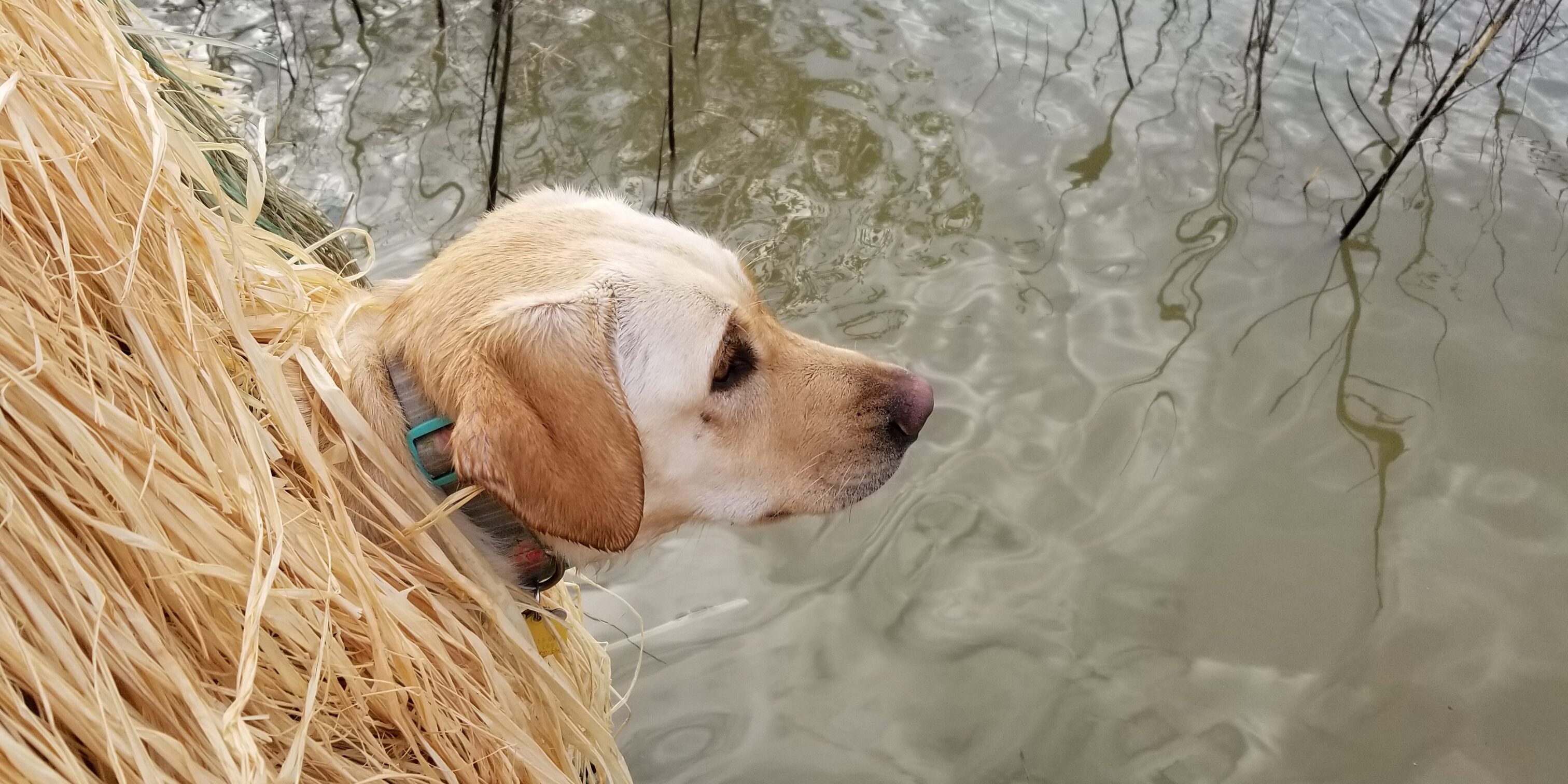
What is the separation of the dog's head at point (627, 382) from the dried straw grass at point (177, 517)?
232 mm

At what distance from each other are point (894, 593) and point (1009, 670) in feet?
1.57

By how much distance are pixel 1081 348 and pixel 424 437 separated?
305cm

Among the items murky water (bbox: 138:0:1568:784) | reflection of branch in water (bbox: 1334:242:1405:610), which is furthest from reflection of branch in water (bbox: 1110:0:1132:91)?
reflection of branch in water (bbox: 1334:242:1405:610)

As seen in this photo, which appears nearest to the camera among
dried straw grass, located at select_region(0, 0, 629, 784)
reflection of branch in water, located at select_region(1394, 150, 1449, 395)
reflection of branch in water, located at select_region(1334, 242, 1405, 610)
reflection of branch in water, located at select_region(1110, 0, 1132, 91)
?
dried straw grass, located at select_region(0, 0, 629, 784)

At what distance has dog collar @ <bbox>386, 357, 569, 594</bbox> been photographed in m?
1.80

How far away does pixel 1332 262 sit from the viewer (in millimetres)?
4293

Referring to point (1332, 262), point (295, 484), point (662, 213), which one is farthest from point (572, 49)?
point (295, 484)

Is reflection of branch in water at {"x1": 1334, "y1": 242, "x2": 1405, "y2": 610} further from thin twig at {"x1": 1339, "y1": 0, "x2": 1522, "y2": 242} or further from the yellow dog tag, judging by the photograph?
the yellow dog tag

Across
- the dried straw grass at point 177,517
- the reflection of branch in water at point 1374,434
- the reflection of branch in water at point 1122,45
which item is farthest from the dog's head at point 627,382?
the reflection of branch in water at point 1122,45

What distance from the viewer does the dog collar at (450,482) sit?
1801mm

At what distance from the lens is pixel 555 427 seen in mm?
1796

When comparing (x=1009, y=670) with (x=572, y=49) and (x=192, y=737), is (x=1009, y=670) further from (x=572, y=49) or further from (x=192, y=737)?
(x=572, y=49)

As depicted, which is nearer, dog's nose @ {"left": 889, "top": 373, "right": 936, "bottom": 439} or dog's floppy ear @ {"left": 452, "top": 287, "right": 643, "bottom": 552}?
dog's floppy ear @ {"left": 452, "top": 287, "right": 643, "bottom": 552}

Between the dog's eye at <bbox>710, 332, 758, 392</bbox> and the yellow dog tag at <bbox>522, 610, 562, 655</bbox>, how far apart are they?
0.65 m
